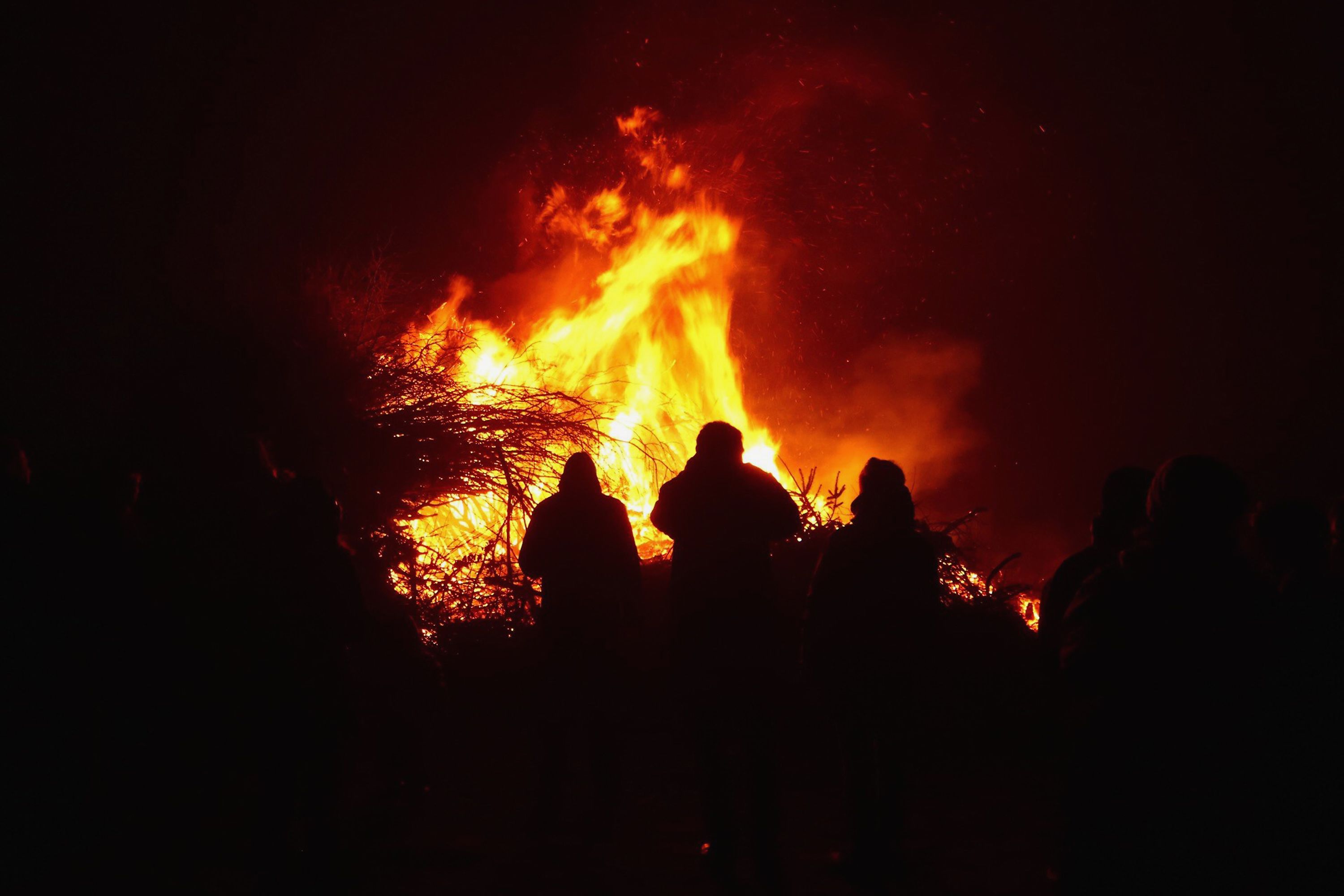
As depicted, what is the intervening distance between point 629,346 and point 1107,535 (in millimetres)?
7668

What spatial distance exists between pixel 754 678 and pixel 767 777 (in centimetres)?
36

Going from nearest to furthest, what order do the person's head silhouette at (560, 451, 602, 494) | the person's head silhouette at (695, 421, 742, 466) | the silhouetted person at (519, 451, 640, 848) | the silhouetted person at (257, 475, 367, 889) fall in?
the silhouetted person at (257, 475, 367, 889) → the person's head silhouette at (695, 421, 742, 466) → the silhouetted person at (519, 451, 640, 848) → the person's head silhouette at (560, 451, 602, 494)

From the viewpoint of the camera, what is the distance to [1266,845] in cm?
192

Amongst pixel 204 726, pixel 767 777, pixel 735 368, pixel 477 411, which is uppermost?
pixel 735 368

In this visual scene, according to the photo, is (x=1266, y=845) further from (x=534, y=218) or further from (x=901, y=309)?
(x=901, y=309)

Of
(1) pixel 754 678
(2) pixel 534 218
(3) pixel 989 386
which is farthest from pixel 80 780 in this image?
(3) pixel 989 386

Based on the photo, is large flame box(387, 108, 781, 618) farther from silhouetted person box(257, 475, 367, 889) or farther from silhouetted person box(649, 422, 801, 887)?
silhouetted person box(257, 475, 367, 889)

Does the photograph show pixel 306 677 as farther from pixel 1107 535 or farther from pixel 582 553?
pixel 1107 535

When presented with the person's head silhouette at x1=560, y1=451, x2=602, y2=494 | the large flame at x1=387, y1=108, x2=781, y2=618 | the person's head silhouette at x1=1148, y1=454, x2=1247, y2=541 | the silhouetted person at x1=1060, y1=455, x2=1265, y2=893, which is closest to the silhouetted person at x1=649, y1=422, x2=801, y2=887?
the person's head silhouette at x1=560, y1=451, x2=602, y2=494

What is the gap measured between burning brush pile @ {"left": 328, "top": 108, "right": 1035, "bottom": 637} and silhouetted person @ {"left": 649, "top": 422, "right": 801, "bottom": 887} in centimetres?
271

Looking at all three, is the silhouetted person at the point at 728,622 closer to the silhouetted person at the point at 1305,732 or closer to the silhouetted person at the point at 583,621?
the silhouetted person at the point at 583,621

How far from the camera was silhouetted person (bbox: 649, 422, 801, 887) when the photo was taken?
12.0 ft

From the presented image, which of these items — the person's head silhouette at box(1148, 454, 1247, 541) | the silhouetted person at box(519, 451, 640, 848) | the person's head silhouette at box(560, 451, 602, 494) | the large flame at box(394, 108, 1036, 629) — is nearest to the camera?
the person's head silhouette at box(1148, 454, 1247, 541)

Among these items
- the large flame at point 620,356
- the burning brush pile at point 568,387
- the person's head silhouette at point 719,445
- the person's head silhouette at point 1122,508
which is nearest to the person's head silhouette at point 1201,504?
the person's head silhouette at point 1122,508
